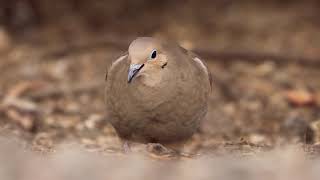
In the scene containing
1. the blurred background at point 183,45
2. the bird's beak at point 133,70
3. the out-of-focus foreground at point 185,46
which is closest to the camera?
the bird's beak at point 133,70

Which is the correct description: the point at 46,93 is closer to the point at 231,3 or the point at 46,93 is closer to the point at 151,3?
the point at 151,3

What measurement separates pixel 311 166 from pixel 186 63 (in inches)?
56.0

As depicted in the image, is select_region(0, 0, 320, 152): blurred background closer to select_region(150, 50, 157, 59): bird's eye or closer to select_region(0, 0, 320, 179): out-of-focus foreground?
select_region(0, 0, 320, 179): out-of-focus foreground

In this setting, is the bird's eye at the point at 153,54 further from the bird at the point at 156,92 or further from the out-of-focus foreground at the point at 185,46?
the out-of-focus foreground at the point at 185,46

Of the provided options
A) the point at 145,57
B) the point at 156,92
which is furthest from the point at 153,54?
the point at 156,92

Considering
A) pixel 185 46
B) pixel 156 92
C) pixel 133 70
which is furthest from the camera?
pixel 185 46

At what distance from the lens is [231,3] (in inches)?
312

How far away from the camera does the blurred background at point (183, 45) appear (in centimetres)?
597

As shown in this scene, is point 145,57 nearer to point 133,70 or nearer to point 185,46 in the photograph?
point 133,70

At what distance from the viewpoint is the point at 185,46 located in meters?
7.39

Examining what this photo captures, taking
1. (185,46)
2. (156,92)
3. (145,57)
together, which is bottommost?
(156,92)

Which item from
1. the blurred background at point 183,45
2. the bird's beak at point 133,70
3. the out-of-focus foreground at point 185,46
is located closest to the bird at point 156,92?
the bird's beak at point 133,70

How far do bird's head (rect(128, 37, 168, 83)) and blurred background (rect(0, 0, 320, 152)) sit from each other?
1195 mm

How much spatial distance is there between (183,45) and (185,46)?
0.07ft
